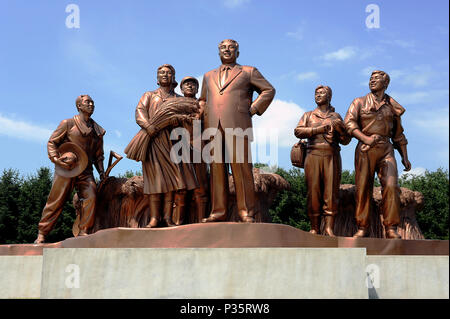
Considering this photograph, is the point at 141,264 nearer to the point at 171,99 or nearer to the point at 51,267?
the point at 51,267

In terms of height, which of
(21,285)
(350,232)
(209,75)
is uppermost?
(209,75)

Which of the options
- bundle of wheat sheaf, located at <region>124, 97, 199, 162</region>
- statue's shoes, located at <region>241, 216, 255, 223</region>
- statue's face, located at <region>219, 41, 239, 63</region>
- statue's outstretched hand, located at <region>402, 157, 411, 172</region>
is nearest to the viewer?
statue's shoes, located at <region>241, 216, 255, 223</region>

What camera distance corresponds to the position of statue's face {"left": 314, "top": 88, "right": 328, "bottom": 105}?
8.92 metres

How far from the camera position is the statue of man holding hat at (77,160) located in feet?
30.5

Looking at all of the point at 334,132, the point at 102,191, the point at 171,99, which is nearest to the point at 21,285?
the point at 102,191

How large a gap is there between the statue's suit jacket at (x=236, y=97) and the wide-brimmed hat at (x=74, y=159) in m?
2.53

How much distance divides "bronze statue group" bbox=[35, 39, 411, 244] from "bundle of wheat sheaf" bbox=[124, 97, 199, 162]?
16 millimetres

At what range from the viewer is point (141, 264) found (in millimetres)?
6715

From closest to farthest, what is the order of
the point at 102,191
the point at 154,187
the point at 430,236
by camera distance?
1. the point at 154,187
2. the point at 102,191
3. the point at 430,236

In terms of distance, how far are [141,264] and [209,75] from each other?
10.5ft

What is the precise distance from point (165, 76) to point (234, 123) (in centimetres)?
170

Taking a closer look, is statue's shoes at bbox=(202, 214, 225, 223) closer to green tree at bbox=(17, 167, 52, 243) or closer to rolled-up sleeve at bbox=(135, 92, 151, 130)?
rolled-up sleeve at bbox=(135, 92, 151, 130)

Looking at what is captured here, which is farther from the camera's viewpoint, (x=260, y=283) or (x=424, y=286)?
(x=424, y=286)

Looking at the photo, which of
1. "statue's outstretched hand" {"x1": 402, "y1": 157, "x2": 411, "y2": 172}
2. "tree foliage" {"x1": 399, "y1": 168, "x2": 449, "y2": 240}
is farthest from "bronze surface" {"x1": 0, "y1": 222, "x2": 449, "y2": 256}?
"tree foliage" {"x1": 399, "y1": 168, "x2": 449, "y2": 240}
